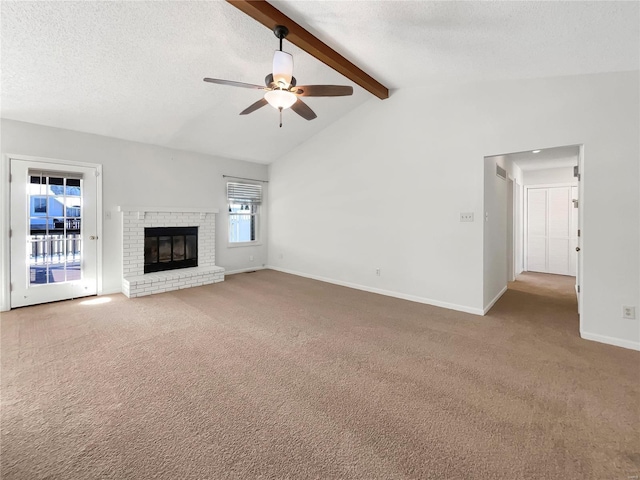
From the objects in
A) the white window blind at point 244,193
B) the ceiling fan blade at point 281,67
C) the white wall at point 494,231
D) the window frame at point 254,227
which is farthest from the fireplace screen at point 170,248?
the white wall at point 494,231

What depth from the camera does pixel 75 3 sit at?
2.31m

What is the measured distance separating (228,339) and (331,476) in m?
1.86

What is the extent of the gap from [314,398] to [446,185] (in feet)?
10.7

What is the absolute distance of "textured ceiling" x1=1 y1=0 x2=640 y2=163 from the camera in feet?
7.64

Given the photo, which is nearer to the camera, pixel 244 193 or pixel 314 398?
pixel 314 398

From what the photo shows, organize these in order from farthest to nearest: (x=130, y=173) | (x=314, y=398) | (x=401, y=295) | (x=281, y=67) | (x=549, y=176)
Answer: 1. (x=549, y=176)
2. (x=130, y=173)
3. (x=401, y=295)
4. (x=281, y=67)
5. (x=314, y=398)

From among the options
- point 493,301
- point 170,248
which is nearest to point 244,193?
point 170,248

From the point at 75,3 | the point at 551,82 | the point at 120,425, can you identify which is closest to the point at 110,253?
the point at 75,3

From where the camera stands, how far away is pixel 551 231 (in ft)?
21.0

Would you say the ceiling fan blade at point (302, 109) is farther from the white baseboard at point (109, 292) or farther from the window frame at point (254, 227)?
the white baseboard at point (109, 292)

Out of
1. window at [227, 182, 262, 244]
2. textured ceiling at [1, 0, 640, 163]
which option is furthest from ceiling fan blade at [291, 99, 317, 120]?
window at [227, 182, 262, 244]

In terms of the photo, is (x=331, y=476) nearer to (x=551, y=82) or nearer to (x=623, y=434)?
(x=623, y=434)

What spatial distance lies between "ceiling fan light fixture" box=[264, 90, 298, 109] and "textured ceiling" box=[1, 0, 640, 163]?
85 cm

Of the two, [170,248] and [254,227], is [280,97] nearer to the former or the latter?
[170,248]
